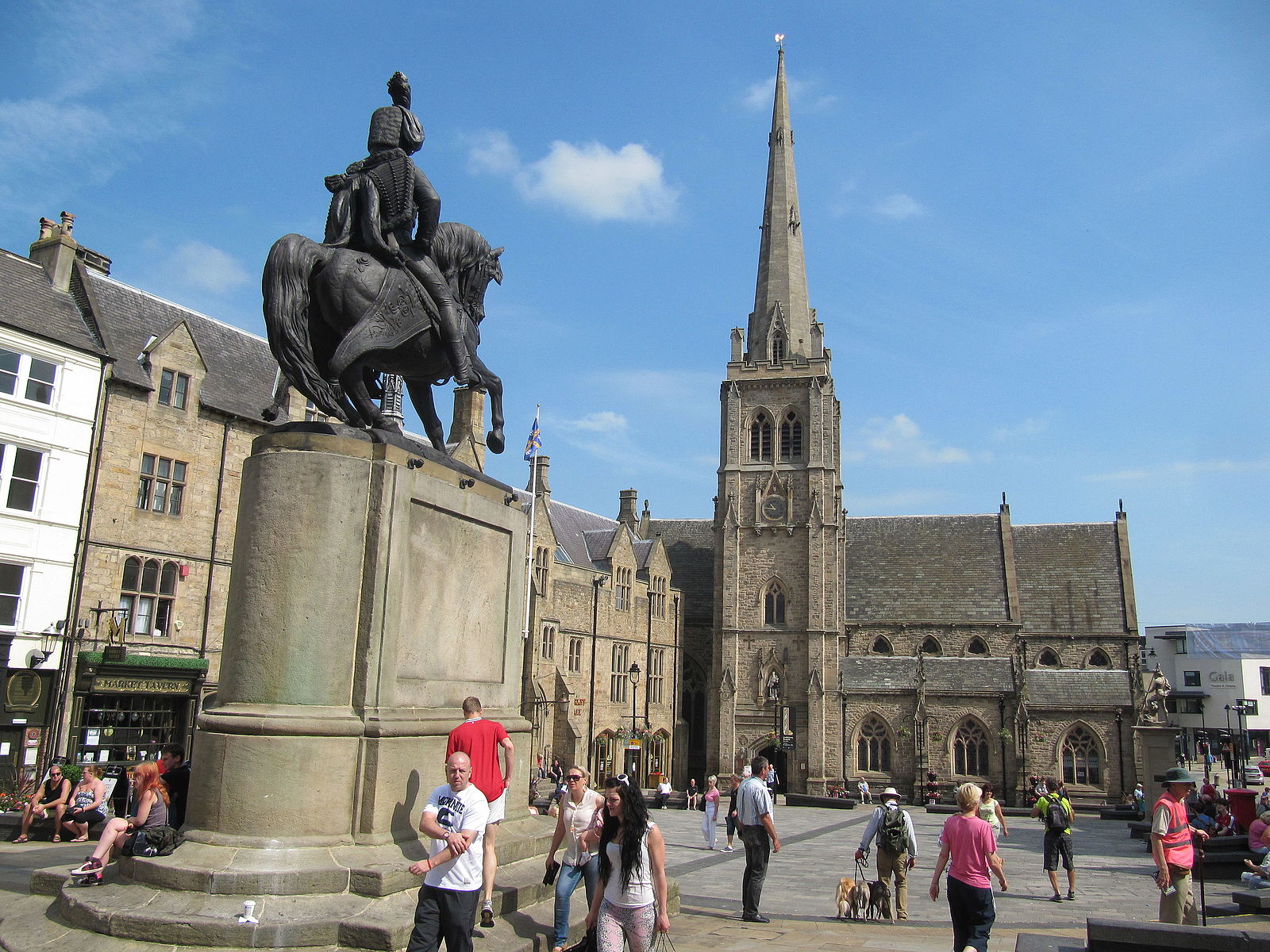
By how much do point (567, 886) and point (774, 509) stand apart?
1993 inches

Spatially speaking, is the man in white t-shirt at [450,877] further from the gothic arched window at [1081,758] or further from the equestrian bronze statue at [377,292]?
the gothic arched window at [1081,758]

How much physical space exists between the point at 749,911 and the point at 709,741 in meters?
45.9

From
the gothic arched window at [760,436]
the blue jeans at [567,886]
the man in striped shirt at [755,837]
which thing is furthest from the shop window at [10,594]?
the gothic arched window at [760,436]

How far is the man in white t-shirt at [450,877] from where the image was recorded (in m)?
5.23

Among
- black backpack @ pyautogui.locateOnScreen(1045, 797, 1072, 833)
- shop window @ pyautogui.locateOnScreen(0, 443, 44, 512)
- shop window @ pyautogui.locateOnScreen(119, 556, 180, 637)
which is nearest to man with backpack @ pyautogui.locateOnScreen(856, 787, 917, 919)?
black backpack @ pyautogui.locateOnScreen(1045, 797, 1072, 833)

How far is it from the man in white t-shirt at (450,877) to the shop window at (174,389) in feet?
77.5

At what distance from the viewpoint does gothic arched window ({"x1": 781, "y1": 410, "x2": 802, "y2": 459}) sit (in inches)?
2266

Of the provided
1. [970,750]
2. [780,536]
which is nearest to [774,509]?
[780,536]

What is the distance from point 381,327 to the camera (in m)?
7.40

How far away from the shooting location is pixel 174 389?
85.8 ft

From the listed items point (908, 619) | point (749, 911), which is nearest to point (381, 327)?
point (749, 911)

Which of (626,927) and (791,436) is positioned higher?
(791,436)

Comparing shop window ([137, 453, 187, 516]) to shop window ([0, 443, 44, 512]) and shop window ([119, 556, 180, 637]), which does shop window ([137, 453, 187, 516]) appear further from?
shop window ([0, 443, 44, 512])

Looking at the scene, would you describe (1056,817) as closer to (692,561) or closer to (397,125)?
(397,125)
